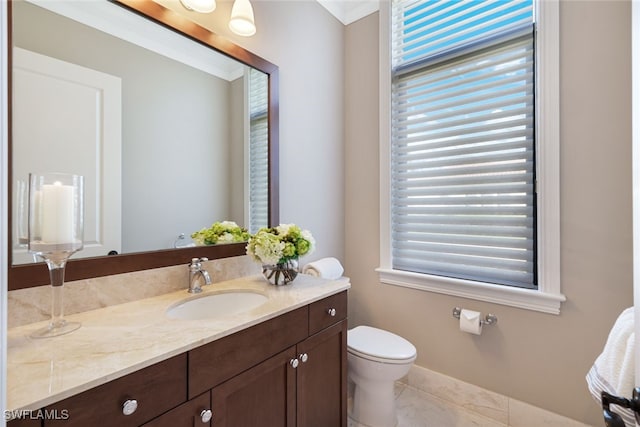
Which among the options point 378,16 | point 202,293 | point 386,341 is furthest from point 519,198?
point 202,293

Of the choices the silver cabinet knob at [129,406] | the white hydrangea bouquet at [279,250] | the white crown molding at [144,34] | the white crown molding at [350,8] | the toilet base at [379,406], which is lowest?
the toilet base at [379,406]

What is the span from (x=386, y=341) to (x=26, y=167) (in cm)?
175

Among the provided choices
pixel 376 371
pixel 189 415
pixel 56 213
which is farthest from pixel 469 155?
pixel 56 213

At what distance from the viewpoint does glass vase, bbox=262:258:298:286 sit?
4.57 ft

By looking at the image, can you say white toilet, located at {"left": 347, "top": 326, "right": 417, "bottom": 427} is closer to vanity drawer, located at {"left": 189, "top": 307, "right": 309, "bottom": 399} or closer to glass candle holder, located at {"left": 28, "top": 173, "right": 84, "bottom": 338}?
vanity drawer, located at {"left": 189, "top": 307, "right": 309, "bottom": 399}

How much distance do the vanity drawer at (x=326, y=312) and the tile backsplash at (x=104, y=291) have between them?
0.52m

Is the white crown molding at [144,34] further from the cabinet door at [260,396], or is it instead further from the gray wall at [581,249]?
the gray wall at [581,249]

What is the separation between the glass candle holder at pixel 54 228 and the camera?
33.0 inches

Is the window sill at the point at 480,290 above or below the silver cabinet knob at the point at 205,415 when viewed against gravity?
above

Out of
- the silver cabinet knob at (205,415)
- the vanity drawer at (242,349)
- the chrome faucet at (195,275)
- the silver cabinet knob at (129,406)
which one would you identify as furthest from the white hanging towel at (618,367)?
the chrome faucet at (195,275)

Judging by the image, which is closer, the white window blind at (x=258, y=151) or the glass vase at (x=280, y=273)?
the glass vase at (x=280, y=273)

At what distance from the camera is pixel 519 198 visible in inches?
64.9

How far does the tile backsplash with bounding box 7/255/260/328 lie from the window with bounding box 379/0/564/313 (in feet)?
4.21

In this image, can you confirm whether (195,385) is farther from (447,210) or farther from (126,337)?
(447,210)
